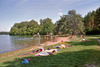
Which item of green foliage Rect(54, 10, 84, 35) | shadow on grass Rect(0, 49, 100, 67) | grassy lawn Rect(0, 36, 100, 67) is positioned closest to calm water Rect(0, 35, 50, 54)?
grassy lawn Rect(0, 36, 100, 67)

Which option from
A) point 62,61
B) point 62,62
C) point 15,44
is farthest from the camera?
point 15,44

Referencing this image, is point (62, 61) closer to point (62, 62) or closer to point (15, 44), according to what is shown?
point (62, 62)

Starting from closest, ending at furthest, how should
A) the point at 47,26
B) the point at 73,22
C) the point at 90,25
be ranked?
the point at 73,22, the point at 90,25, the point at 47,26

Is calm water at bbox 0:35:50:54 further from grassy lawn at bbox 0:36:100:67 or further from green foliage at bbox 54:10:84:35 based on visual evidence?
green foliage at bbox 54:10:84:35

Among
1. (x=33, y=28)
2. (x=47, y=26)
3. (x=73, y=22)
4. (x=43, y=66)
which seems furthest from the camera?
(x=33, y=28)

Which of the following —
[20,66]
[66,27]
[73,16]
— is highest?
[73,16]

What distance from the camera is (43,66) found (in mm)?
6008

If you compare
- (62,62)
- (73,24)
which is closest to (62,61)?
(62,62)

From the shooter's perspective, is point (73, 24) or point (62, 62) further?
point (73, 24)

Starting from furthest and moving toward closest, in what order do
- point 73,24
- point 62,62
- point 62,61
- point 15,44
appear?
point 73,24
point 15,44
point 62,61
point 62,62

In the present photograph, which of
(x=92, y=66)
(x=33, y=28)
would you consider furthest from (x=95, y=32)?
(x=33, y=28)

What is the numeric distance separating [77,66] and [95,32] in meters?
45.0

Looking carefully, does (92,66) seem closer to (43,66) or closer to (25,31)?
(43,66)

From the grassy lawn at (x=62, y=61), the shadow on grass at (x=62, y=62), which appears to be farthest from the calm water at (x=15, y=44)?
the shadow on grass at (x=62, y=62)
